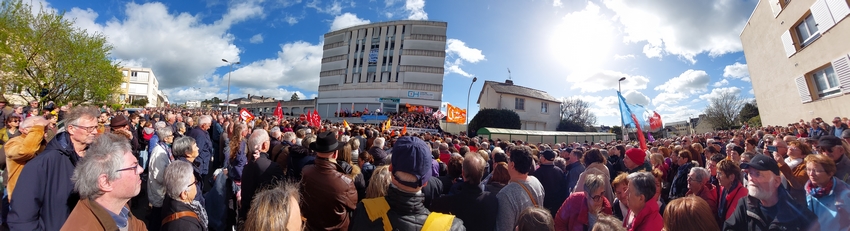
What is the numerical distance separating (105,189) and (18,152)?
2427 mm

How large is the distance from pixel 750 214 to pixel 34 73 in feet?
102

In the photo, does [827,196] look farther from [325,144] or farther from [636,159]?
[325,144]

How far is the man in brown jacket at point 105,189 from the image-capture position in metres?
1.84

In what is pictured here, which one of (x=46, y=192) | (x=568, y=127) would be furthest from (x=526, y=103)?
(x=46, y=192)

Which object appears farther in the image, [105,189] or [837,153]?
[837,153]

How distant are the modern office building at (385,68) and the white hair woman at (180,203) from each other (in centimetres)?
4791

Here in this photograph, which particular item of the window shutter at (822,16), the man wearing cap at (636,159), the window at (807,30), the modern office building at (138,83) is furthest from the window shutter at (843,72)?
the modern office building at (138,83)

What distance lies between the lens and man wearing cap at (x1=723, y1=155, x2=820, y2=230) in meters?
2.41

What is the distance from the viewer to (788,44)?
15031 millimetres

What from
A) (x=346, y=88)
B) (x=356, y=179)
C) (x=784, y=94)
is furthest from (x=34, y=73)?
(x=784, y=94)

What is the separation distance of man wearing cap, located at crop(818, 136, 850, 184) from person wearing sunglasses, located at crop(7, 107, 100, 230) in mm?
8259

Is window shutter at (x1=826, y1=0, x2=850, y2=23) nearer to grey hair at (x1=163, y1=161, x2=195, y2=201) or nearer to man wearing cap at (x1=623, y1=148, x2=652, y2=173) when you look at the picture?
man wearing cap at (x1=623, y1=148, x2=652, y2=173)

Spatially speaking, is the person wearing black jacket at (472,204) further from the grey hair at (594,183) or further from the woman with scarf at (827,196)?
the woman with scarf at (827,196)

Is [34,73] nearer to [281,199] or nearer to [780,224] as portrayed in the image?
[281,199]
